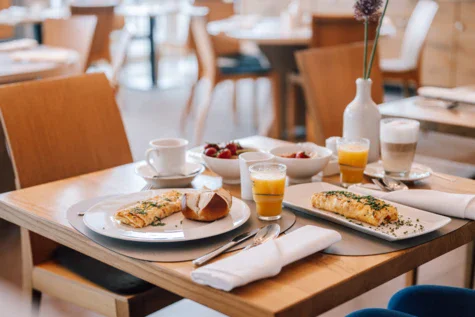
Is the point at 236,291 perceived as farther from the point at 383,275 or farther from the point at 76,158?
the point at 76,158

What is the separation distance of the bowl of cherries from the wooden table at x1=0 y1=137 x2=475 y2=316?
0.20 ft

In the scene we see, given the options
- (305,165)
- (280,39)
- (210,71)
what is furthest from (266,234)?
(210,71)

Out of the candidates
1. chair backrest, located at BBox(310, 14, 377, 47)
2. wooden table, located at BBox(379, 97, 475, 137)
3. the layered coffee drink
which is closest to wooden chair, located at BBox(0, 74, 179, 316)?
the layered coffee drink

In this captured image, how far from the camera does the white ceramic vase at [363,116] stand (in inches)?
Result: 63.9

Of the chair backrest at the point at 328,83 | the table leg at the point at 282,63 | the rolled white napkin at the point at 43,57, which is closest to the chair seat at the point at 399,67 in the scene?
the table leg at the point at 282,63

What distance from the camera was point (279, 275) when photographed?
1027 mm

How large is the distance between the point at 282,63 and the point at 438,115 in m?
2.40

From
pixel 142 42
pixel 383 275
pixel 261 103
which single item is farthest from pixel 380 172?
pixel 142 42

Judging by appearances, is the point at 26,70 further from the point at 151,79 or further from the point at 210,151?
the point at 151,79

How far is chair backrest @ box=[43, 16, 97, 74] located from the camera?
4074 mm

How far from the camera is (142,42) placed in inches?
376

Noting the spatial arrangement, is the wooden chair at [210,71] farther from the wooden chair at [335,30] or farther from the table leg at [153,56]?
the table leg at [153,56]

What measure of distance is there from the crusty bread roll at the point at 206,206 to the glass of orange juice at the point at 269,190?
0.06m

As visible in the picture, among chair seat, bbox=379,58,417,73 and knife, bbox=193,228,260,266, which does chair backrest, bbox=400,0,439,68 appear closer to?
chair seat, bbox=379,58,417,73
